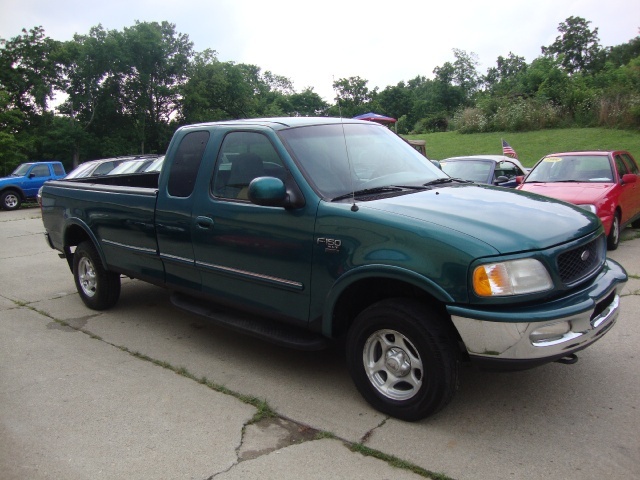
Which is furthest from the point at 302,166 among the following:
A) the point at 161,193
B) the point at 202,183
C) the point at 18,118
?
the point at 18,118

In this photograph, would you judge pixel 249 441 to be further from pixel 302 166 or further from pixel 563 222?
pixel 563 222

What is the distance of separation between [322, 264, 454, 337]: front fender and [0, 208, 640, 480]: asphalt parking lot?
0.67 m

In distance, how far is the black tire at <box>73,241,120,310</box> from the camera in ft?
19.5

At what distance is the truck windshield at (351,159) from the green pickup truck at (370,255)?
1 cm

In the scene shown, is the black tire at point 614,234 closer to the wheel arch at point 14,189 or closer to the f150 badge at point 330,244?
the f150 badge at point 330,244

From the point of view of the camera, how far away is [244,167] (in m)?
4.27

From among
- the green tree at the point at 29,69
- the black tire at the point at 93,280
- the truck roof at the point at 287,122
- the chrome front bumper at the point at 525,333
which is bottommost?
the black tire at the point at 93,280

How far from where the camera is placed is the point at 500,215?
3.37m

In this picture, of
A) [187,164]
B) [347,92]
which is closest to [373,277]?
[187,164]

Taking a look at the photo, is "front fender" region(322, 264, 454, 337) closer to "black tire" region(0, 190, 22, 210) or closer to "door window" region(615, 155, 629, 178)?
"door window" region(615, 155, 629, 178)

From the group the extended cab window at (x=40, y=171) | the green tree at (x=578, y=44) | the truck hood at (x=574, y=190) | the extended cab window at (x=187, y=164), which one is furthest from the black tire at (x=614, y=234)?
the green tree at (x=578, y=44)

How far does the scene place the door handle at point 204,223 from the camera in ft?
14.2

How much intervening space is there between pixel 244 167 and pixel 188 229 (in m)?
0.75

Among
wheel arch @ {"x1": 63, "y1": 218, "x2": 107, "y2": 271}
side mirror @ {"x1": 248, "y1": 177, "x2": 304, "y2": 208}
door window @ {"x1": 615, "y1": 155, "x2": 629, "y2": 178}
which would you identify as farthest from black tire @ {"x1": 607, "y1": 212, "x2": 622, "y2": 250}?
wheel arch @ {"x1": 63, "y1": 218, "x2": 107, "y2": 271}
